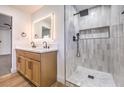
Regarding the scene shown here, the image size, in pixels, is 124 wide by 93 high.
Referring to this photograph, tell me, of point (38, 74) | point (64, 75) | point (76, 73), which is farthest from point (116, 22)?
point (38, 74)

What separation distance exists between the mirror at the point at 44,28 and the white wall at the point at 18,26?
28cm

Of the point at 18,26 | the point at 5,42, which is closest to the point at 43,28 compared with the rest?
the point at 18,26

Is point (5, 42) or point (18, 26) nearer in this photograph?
point (5, 42)

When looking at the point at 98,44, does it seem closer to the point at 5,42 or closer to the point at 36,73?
the point at 36,73

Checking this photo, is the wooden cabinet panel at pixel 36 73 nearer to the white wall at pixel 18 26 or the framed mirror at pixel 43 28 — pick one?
the framed mirror at pixel 43 28

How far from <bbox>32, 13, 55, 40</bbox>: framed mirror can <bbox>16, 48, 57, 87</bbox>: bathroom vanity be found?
0.57 m

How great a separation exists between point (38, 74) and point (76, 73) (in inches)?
32.5

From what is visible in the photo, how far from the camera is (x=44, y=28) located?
221 cm

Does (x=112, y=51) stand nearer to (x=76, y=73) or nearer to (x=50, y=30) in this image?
(x=76, y=73)

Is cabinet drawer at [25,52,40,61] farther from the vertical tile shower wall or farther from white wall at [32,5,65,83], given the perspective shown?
the vertical tile shower wall

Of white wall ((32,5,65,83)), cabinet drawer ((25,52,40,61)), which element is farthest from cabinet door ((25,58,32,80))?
white wall ((32,5,65,83))

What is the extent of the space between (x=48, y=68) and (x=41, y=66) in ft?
0.63

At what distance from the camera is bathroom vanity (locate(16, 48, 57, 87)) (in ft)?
4.88
